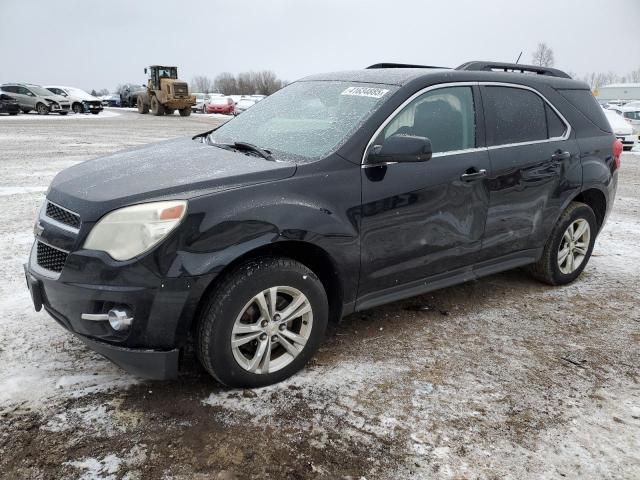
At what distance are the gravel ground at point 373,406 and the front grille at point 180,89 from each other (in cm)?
2804

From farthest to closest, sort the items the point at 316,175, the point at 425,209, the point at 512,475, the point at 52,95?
the point at 52,95
the point at 425,209
the point at 316,175
the point at 512,475

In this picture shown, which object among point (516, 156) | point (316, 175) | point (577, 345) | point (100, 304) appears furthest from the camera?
point (516, 156)

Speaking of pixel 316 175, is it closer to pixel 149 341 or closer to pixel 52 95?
pixel 149 341

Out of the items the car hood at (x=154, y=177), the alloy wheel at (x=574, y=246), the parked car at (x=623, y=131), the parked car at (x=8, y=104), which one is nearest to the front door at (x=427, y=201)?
the car hood at (x=154, y=177)

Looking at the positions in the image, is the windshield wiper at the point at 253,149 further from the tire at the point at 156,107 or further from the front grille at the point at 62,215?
the tire at the point at 156,107

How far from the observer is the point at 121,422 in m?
2.61

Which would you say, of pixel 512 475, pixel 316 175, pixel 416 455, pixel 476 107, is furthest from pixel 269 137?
pixel 512 475

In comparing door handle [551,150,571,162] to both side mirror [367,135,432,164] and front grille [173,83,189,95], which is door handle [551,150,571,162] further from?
front grille [173,83,189,95]

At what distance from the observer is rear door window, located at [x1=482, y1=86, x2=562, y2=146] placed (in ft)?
12.4

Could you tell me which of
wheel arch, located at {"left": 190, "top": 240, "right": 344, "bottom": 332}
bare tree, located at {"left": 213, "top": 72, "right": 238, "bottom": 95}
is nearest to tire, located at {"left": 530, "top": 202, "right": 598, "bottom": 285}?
wheel arch, located at {"left": 190, "top": 240, "right": 344, "bottom": 332}

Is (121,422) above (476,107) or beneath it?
beneath

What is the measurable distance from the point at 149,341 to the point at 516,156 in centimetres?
280

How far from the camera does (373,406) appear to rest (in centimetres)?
279

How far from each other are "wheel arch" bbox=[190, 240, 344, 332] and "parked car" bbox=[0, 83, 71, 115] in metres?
31.1
